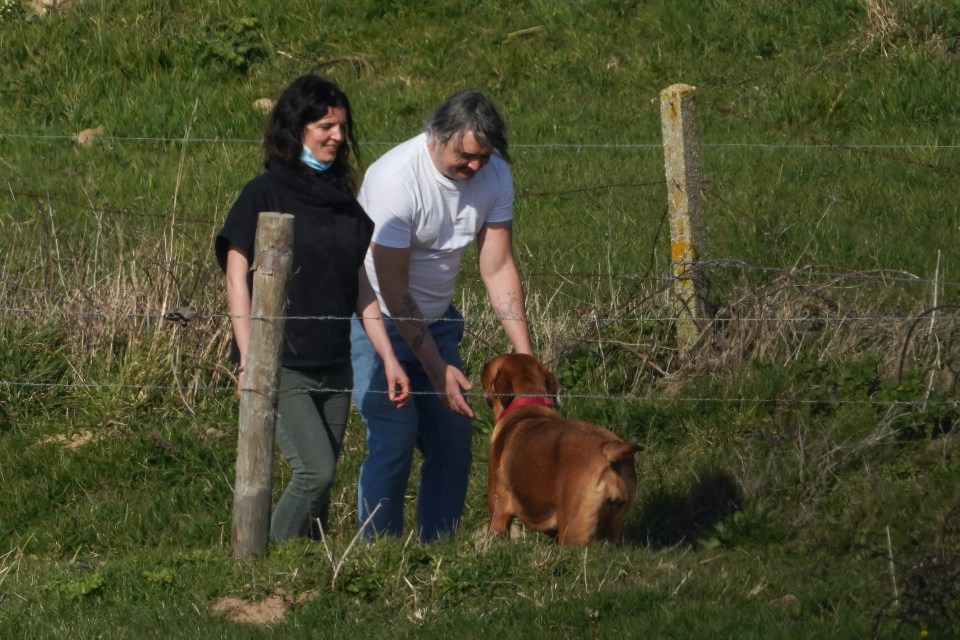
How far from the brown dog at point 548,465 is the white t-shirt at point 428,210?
0.51 m

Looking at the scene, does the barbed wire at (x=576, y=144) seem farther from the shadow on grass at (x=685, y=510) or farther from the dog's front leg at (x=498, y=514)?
the dog's front leg at (x=498, y=514)

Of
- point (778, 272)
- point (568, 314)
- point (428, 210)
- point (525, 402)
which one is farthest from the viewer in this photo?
point (778, 272)

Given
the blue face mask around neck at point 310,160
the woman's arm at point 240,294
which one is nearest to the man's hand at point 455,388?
the woman's arm at point 240,294

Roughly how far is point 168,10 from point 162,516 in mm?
7560

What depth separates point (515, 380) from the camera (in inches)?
245

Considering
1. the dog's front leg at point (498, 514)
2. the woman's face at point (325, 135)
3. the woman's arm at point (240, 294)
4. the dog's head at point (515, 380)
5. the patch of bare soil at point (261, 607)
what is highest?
the woman's face at point (325, 135)

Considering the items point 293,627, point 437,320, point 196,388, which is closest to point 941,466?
point 437,320

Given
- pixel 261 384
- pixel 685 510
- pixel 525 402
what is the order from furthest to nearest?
1. pixel 685 510
2. pixel 525 402
3. pixel 261 384

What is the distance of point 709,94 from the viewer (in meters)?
11.7

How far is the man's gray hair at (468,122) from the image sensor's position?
18.0 ft

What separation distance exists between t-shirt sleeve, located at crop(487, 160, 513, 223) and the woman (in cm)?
61

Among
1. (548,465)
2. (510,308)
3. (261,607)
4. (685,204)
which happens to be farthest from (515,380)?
(685,204)

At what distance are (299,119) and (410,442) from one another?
1.32 meters

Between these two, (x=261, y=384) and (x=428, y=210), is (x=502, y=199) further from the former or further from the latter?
(x=261, y=384)
